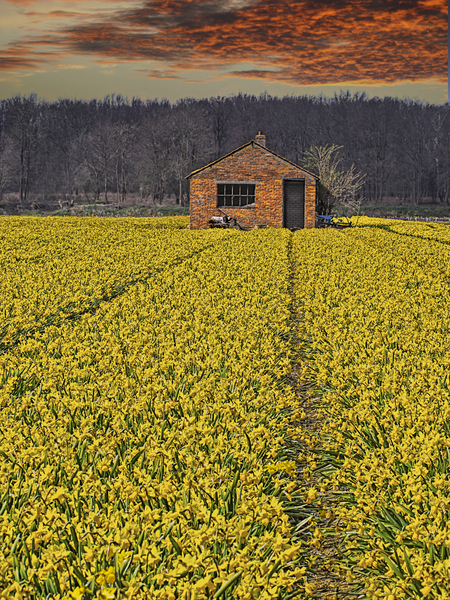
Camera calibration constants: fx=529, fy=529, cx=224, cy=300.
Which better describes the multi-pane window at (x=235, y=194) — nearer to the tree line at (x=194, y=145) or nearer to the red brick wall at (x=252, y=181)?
the red brick wall at (x=252, y=181)

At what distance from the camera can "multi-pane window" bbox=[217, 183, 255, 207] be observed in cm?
3766

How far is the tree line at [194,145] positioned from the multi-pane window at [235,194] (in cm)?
3737

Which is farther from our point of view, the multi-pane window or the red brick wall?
the multi-pane window

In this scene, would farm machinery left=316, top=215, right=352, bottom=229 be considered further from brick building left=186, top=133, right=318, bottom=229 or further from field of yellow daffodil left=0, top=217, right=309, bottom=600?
field of yellow daffodil left=0, top=217, right=309, bottom=600

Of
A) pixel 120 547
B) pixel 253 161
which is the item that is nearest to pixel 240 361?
pixel 120 547

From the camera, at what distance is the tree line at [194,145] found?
84750 millimetres

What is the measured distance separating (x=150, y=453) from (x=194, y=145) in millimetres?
84508

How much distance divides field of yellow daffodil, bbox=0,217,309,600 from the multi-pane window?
2808 centimetres

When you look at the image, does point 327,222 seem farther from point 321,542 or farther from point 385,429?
point 321,542

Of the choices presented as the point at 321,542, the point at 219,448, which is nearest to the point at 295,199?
the point at 219,448

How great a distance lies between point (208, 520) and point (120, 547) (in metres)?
0.54

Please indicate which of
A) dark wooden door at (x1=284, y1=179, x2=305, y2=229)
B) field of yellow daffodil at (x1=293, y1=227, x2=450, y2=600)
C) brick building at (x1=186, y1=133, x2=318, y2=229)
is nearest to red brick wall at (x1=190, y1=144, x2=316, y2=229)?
brick building at (x1=186, y1=133, x2=318, y2=229)

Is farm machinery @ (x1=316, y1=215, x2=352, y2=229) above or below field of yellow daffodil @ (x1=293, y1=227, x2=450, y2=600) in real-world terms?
above

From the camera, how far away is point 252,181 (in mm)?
37344
